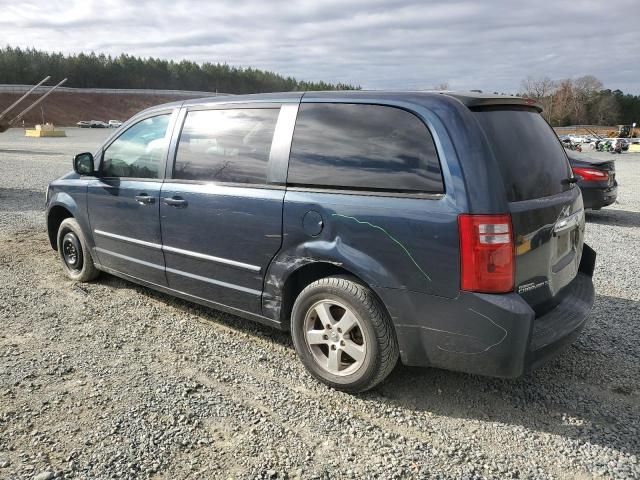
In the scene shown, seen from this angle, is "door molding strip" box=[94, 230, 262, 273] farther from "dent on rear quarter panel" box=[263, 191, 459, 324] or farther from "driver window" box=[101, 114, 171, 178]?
"driver window" box=[101, 114, 171, 178]

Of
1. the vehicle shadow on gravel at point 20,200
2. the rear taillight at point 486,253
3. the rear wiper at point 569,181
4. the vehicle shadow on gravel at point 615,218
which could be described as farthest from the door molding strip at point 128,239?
the vehicle shadow on gravel at point 615,218

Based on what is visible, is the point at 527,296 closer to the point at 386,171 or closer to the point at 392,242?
the point at 392,242

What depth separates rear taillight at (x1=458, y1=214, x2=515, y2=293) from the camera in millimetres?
2701

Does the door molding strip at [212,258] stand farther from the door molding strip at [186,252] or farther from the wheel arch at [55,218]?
the wheel arch at [55,218]

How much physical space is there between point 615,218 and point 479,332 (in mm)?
8804

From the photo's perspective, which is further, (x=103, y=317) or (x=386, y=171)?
(x=103, y=317)

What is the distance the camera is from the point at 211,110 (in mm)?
4086

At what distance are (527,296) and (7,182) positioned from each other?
14.1 metres

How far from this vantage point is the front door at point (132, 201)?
14.2 feet

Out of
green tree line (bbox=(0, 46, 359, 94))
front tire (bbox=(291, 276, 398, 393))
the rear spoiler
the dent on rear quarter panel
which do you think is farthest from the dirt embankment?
the rear spoiler

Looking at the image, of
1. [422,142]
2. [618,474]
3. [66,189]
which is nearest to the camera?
[618,474]

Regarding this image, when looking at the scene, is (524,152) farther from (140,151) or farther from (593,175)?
(593,175)

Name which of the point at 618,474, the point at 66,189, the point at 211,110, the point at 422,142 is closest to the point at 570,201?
the point at 422,142

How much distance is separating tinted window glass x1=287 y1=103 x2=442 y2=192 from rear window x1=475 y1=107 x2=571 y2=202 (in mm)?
380
